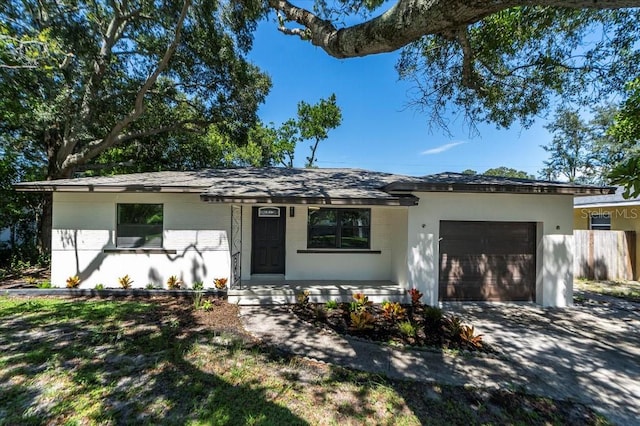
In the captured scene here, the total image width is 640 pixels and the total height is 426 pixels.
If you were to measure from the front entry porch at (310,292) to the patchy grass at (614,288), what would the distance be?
23.1 feet

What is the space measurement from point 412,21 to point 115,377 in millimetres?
5561

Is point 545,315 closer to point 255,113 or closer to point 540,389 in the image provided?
point 540,389

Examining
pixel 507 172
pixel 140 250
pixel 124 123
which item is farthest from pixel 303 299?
pixel 507 172

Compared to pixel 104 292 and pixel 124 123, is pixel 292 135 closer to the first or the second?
pixel 124 123

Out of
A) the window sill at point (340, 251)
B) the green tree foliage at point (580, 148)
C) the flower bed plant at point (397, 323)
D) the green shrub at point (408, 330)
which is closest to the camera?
the flower bed plant at point (397, 323)

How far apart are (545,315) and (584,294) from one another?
3.46 m

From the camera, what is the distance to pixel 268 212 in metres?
8.07

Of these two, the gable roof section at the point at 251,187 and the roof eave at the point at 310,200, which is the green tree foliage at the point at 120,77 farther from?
the roof eave at the point at 310,200

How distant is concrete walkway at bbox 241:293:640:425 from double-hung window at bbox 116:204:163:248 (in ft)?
11.4

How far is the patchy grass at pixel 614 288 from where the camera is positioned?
8383 mm

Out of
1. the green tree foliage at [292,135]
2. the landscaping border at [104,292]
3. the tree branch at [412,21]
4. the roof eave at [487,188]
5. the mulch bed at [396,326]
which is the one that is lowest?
the mulch bed at [396,326]

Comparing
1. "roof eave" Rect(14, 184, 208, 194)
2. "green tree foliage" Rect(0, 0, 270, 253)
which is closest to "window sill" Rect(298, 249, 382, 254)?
"roof eave" Rect(14, 184, 208, 194)

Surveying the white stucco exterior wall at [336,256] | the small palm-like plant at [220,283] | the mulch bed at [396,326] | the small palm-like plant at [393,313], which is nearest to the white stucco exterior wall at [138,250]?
the small palm-like plant at [220,283]

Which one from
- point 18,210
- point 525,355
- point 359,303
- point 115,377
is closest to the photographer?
point 115,377
